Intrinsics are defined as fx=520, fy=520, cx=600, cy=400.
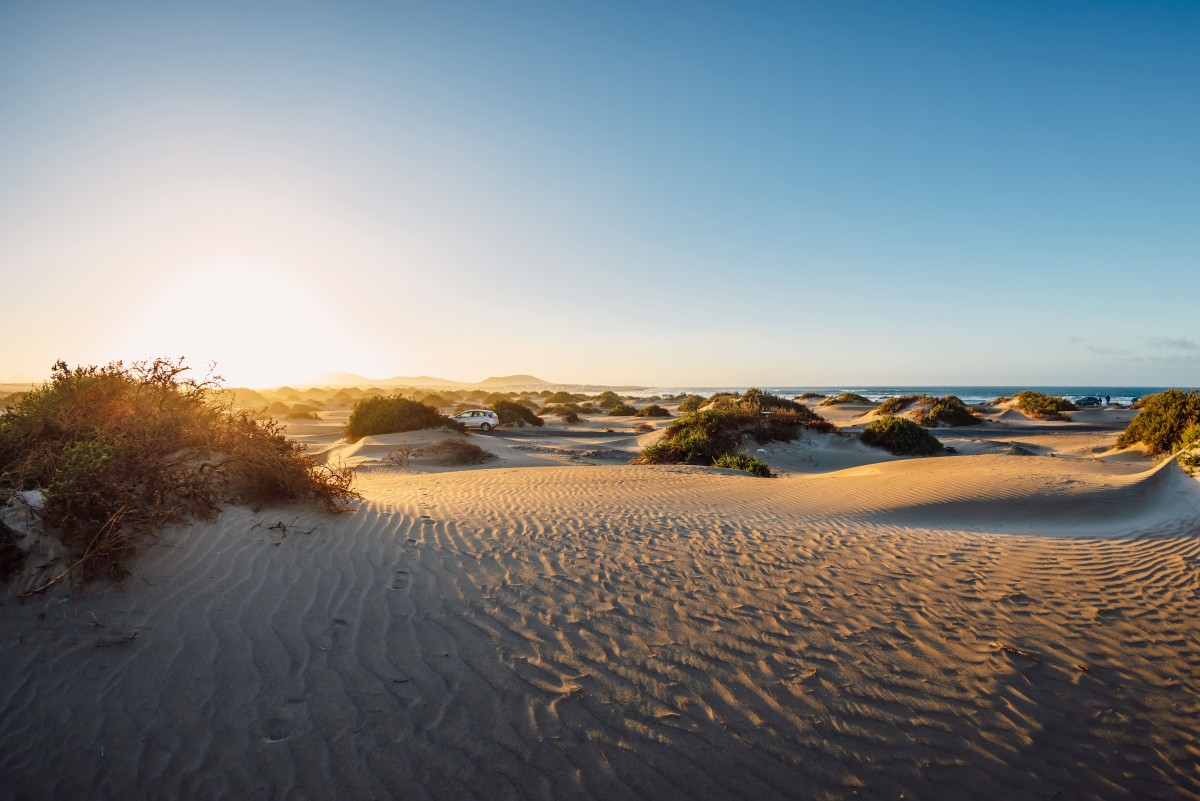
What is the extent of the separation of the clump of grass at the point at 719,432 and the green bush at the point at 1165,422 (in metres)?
9.05

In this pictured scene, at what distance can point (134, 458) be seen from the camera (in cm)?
472

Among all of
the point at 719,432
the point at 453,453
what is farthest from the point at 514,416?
the point at 719,432

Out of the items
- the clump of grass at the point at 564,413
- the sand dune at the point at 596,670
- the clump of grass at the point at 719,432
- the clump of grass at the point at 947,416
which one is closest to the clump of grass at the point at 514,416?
the clump of grass at the point at 564,413

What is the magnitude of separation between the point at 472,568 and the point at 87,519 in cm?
305

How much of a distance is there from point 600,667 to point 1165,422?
2156 centimetres

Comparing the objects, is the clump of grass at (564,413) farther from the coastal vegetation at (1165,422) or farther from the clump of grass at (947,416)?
the coastal vegetation at (1165,422)

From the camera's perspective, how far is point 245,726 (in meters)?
2.97

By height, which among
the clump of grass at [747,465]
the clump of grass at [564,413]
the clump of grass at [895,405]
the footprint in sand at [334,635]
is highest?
the clump of grass at [895,405]

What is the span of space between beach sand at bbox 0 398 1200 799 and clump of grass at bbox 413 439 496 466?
→ 9.60 m

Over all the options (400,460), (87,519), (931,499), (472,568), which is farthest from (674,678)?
(400,460)

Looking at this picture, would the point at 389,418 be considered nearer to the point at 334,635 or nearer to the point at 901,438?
the point at 334,635

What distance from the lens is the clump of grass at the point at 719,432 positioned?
16.0 meters

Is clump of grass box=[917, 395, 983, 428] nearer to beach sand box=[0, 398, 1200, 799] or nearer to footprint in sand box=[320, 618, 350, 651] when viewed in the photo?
beach sand box=[0, 398, 1200, 799]

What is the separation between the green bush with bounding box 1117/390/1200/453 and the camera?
15.2 meters
